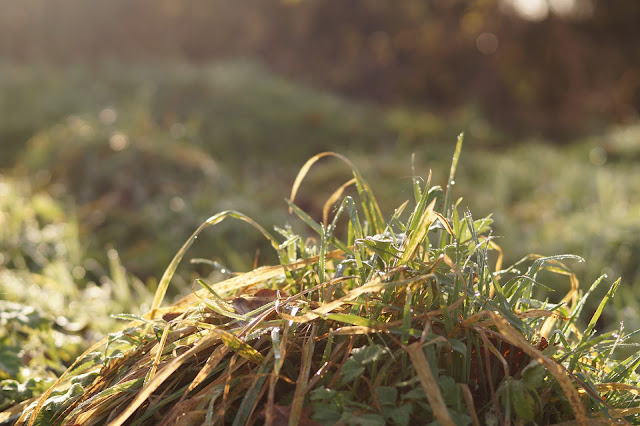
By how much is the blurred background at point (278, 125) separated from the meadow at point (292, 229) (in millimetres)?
30

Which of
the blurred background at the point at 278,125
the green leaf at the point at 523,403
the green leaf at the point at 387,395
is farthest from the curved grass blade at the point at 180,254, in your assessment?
the green leaf at the point at 523,403

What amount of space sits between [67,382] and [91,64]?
36.7 feet

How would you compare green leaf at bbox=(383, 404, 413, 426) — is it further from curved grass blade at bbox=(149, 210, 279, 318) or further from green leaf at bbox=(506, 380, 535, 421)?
curved grass blade at bbox=(149, 210, 279, 318)

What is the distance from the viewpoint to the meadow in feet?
3.59

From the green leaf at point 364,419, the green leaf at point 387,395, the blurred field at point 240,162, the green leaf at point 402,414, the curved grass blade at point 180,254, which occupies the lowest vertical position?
the blurred field at point 240,162

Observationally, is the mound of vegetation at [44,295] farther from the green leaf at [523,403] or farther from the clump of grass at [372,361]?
the green leaf at [523,403]

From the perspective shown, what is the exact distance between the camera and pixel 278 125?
27.2 feet

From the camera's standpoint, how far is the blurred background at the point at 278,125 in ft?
11.4

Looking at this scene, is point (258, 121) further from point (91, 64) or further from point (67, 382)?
point (67, 382)

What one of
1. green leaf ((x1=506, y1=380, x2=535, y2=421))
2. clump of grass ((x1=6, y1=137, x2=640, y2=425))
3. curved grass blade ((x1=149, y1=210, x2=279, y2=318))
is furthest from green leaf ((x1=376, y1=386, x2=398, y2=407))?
curved grass blade ((x1=149, y1=210, x2=279, y2=318))

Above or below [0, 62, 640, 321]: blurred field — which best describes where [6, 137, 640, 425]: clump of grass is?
above

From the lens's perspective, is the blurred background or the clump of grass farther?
the blurred background

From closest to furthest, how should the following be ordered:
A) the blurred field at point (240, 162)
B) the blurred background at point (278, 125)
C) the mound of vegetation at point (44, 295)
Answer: the mound of vegetation at point (44, 295), the blurred background at point (278, 125), the blurred field at point (240, 162)

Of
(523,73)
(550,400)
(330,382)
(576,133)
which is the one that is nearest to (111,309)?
(330,382)
